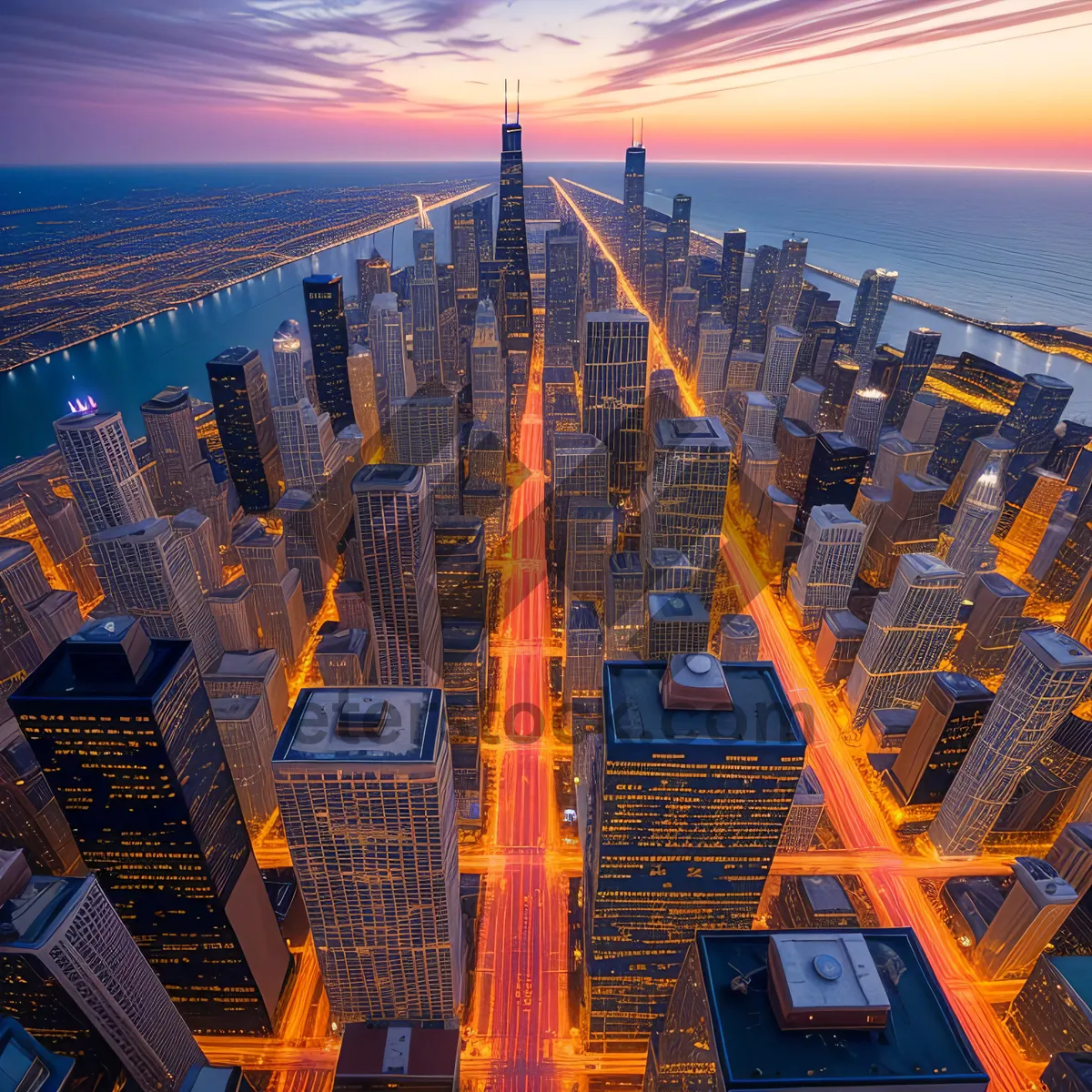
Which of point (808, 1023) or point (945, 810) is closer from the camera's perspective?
point (808, 1023)

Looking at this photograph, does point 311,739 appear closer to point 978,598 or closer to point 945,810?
point 945,810

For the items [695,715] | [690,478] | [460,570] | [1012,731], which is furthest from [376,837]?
[690,478]

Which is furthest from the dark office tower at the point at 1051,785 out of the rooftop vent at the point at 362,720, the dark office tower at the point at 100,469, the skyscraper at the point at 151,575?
the dark office tower at the point at 100,469

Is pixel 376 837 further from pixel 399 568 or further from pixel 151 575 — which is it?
pixel 151 575

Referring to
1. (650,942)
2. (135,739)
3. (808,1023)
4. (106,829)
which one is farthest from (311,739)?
(808,1023)

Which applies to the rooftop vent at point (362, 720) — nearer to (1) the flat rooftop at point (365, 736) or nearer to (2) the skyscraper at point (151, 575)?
(1) the flat rooftop at point (365, 736)
